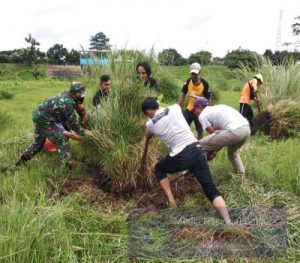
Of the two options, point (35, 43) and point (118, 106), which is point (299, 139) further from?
point (35, 43)

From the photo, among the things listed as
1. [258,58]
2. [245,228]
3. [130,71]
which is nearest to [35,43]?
[258,58]

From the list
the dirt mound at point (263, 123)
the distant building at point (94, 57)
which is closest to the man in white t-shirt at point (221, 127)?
the distant building at point (94, 57)

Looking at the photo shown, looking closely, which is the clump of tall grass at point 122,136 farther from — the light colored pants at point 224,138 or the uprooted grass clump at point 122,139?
the light colored pants at point 224,138

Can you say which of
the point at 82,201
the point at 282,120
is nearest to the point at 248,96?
the point at 282,120

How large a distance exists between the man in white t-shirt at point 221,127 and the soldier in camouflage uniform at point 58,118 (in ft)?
4.93

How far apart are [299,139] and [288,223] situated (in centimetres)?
359

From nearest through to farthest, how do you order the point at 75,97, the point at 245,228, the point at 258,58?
the point at 245,228, the point at 75,97, the point at 258,58

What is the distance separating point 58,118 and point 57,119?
0.11 feet

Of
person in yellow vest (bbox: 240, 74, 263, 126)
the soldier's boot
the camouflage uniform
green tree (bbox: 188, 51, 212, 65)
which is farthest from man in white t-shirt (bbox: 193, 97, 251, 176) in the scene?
green tree (bbox: 188, 51, 212, 65)

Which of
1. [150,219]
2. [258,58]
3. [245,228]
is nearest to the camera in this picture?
[245,228]

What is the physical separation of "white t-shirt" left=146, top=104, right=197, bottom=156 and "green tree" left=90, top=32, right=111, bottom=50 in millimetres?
2619

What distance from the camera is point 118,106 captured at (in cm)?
527

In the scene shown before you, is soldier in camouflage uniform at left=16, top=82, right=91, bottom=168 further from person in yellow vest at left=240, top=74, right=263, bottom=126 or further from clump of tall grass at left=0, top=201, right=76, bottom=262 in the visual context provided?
person in yellow vest at left=240, top=74, right=263, bottom=126

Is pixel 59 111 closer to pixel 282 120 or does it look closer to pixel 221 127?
pixel 221 127
